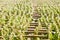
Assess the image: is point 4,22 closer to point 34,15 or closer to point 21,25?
point 21,25

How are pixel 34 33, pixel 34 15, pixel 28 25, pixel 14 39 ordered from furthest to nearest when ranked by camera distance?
pixel 34 15
pixel 28 25
pixel 34 33
pixel 14 39

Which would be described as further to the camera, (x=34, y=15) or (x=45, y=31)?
(x=34, y=15)

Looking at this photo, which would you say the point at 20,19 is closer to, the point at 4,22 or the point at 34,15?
the point at 4,22

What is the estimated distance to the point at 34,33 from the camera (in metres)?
3.76

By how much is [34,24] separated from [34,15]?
99cm

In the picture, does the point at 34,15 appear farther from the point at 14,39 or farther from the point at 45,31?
the point at 14,39

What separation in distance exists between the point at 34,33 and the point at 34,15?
63.9 inches

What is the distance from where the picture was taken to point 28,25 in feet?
13.9

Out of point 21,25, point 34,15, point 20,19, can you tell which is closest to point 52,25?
point 21,25

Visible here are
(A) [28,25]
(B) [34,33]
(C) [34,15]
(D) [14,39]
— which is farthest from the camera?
(C) [34,15]

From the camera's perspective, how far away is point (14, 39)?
3.39 meters

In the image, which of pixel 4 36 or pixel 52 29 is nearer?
pixel 4 36

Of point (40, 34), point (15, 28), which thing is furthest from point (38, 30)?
point (15, 28)

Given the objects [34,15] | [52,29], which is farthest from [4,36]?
[34,15]
